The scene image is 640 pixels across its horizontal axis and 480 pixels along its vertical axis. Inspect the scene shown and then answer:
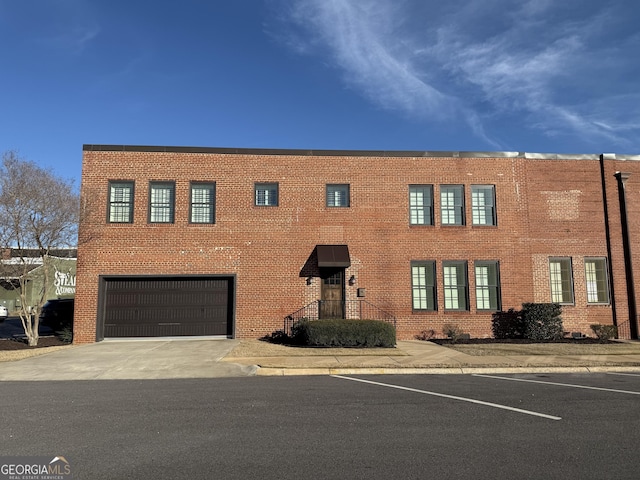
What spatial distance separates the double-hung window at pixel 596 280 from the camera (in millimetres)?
18234

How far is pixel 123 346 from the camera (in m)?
15.1

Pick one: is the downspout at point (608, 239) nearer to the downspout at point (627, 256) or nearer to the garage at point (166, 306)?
the downspout at point (627, 256)

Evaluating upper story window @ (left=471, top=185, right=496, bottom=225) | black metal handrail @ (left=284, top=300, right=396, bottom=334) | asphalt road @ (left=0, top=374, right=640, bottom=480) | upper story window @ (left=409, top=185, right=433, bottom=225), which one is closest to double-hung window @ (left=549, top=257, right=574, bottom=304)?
upper story window @ (left=471, top=185, right=496, bottom=225)

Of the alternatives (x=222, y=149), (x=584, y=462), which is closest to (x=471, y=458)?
(x=584, y=462)

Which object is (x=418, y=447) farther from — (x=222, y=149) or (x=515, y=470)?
(x=222, y=149)

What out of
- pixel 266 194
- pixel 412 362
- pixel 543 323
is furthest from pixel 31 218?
pixel 543 323

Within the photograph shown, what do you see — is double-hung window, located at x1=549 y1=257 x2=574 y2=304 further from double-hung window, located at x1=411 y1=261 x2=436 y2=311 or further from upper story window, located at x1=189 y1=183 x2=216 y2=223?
upper story window, located at x1=189 y1=183 x2=216 y2=223

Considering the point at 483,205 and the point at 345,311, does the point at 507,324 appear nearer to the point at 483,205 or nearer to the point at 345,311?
the point at 483,205

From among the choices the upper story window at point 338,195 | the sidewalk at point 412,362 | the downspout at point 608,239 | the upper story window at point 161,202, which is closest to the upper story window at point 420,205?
the upper story window at point 338,195

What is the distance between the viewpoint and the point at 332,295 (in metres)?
17.3

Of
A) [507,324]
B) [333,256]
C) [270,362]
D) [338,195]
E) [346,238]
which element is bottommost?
[270,362]

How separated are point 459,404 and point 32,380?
9.40 m

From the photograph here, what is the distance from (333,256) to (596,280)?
11325 millimetres

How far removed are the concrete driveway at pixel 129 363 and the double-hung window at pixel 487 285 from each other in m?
9.99
